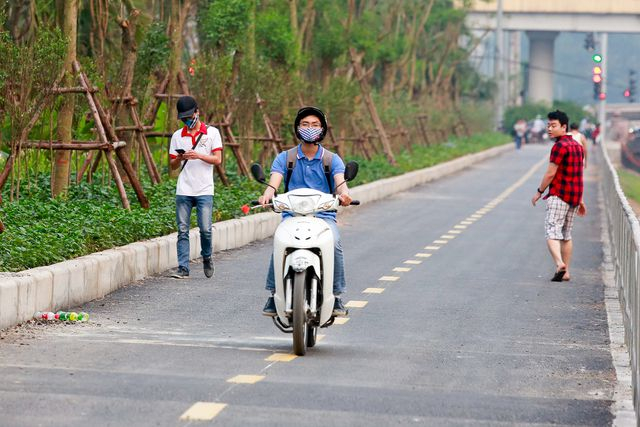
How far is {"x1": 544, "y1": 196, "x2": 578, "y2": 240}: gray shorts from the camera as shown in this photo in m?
18.0

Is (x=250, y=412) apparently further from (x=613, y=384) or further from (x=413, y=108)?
(x=413, y=108)

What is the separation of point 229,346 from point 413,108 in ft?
145

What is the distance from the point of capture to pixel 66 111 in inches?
846

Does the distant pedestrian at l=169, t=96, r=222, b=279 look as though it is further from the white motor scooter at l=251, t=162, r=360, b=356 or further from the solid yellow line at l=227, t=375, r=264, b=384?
the solid yellow line at l=227, t=375, r=264, b=384

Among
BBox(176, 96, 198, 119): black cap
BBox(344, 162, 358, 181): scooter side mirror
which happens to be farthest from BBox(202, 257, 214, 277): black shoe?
BBox(344, 162, 358, 181): scooter side mirror

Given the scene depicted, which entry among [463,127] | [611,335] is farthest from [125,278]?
[463,127]

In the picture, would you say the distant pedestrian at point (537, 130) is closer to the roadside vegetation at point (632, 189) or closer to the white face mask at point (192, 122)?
the roadside vegetation at point (632, 189)

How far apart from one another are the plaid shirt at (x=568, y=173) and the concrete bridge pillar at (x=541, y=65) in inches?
3766

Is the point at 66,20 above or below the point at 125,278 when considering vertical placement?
above

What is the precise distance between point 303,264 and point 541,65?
10887 centimetres

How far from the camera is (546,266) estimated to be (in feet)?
63.6

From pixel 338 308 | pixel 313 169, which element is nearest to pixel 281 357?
pixel 338 308

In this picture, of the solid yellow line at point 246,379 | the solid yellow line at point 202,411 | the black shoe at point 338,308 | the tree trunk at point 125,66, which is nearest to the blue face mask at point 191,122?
the black shoe at point 338,308

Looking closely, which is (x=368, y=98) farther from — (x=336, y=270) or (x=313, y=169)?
(x=336, y=270)
